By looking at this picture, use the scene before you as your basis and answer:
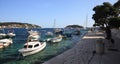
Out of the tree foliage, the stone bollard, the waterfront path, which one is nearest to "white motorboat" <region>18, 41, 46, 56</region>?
the waterfront path

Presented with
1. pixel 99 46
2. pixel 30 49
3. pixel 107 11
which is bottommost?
pixel 30 49

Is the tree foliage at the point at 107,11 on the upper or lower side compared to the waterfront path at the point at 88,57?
upper

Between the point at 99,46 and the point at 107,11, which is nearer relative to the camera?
the point at 99,46

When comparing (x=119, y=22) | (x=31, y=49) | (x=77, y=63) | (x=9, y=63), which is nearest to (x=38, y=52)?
(x=31, y=49)

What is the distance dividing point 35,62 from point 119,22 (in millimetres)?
19590

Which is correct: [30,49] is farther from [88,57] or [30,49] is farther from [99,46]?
[88,57]

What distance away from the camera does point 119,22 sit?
4144cm

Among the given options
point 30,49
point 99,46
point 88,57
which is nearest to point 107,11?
point 30,49

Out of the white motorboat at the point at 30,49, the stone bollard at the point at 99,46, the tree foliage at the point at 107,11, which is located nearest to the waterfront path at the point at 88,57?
the stone bollard at the point at 99,46

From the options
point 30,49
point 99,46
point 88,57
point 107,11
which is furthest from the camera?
point 107,11

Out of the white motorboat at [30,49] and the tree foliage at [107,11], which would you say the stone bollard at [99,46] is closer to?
the white motorboat at [30,49]

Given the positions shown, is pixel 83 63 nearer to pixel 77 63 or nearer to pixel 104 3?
pixel 77 63

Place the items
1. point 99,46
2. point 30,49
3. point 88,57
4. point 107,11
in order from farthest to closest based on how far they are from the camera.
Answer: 1. point 107,11
2. point 30,49
3. point 99,46
4. point 88,57

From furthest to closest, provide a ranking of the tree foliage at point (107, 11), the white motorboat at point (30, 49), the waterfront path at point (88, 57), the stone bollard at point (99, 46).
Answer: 1. the tree foliage at point (107, 11)
2. the white motorboat at point (30, 49)
3. the stone bollard at point (99, 46)
4. the waterfront path at point (88, 57)
